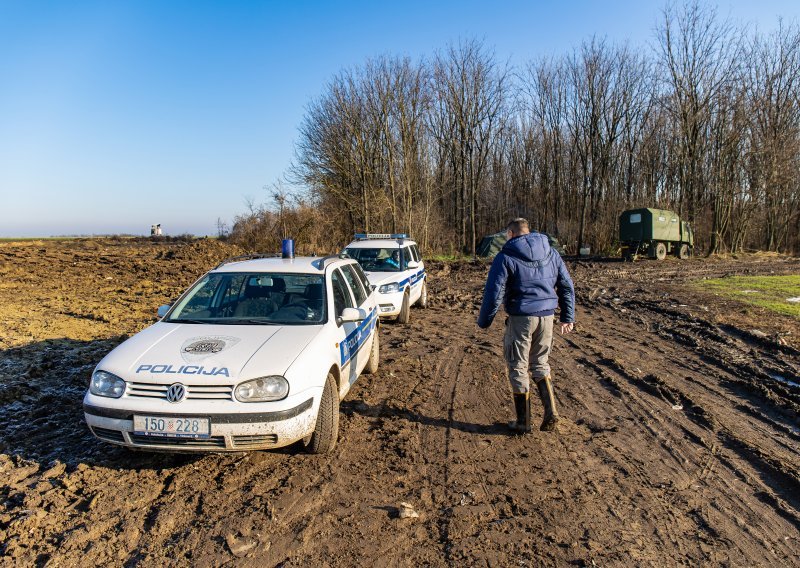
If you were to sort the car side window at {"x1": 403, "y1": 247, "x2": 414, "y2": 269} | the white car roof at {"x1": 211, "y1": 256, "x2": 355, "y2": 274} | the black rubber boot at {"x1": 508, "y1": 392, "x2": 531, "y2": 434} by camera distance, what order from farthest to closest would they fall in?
the car side window at {"x1": 403, "y1": 247, "x2": 414, "y2": 269}
the white car roof at {"x1": 211, "y1": 256, "x2": 355, "y2": 274}
the black rubber boot at {"x1": 508, "y1": 392, "x2": 531, "y2": 434}

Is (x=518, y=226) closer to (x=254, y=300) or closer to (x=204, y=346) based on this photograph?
(x=254, y=300)

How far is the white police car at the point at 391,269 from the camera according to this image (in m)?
10.0

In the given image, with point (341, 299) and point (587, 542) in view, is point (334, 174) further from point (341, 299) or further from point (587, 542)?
point (587, 542)

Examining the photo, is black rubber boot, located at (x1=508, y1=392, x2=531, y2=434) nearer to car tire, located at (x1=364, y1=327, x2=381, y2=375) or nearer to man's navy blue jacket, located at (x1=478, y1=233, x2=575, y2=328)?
man's navy blue jacket, located at (x1=478, y1=233, x2=575, y2=328)

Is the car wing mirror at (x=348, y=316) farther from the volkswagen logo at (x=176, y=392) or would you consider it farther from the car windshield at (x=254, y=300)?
the volkswagen logo at (x=176, y=392)

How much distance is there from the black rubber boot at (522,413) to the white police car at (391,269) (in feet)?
17.0

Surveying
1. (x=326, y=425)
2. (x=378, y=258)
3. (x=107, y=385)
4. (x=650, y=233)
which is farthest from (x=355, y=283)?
(x=650, y=233)

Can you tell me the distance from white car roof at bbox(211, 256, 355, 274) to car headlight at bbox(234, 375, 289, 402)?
181cm

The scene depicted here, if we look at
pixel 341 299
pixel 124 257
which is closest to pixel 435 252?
pixel 124 257

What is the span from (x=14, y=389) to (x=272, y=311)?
3409 millimetres

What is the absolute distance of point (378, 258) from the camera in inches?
440

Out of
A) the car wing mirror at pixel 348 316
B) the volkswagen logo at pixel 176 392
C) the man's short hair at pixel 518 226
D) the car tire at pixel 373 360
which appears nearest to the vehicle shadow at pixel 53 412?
the volkswagen logo at pixel 176 392

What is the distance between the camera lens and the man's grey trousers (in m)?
4.86

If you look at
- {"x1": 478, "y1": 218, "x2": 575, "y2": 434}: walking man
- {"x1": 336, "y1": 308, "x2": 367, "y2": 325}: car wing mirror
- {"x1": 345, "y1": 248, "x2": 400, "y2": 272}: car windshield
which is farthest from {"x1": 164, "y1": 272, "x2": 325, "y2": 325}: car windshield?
{"x1": 345, "y1": 248, "x2": 400, "y2": 272}: car windshield
